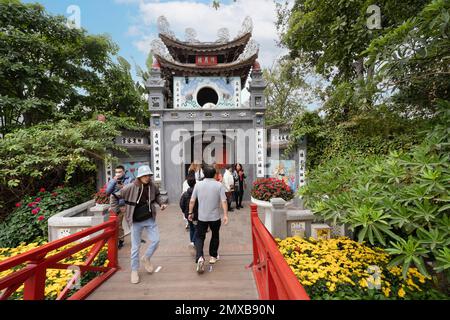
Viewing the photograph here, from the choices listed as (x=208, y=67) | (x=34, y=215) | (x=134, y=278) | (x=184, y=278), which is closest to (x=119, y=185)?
(x=134, y=278)

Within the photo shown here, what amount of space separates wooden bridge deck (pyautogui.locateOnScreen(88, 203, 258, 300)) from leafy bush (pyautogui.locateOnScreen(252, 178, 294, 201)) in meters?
1.19

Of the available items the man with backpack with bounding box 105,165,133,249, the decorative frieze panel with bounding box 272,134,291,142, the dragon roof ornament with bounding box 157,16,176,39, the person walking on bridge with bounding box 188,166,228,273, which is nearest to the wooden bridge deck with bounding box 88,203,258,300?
the person walking on bridge with bounding box 188,166,228,273

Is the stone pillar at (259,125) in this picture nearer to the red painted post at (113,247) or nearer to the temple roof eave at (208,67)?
the temple roof eave at (208,67)

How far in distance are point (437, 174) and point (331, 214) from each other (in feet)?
3.65

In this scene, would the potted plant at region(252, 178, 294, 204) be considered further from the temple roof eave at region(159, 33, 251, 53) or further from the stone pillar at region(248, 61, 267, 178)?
the temple roof eave at region(159, 33, 251, 53)

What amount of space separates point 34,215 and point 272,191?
19.3ft

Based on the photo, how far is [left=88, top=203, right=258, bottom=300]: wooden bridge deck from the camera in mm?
2693

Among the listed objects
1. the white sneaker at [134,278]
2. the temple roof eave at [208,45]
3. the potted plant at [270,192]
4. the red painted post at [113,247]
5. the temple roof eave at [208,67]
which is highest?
the temple roof eave at [208,45]

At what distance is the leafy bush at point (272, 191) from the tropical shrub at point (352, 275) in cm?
164

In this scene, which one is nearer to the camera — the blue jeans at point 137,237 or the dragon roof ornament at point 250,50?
the blue jeans at point 137,237

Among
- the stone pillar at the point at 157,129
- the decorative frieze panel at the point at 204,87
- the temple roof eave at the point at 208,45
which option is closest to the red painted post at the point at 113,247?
the stone pillar at the point at 157,129

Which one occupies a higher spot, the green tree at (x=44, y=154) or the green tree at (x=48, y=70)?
the green tree at (x=48, y=70)

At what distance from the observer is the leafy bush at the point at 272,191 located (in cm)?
514

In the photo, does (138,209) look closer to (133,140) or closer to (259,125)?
(133,140)
